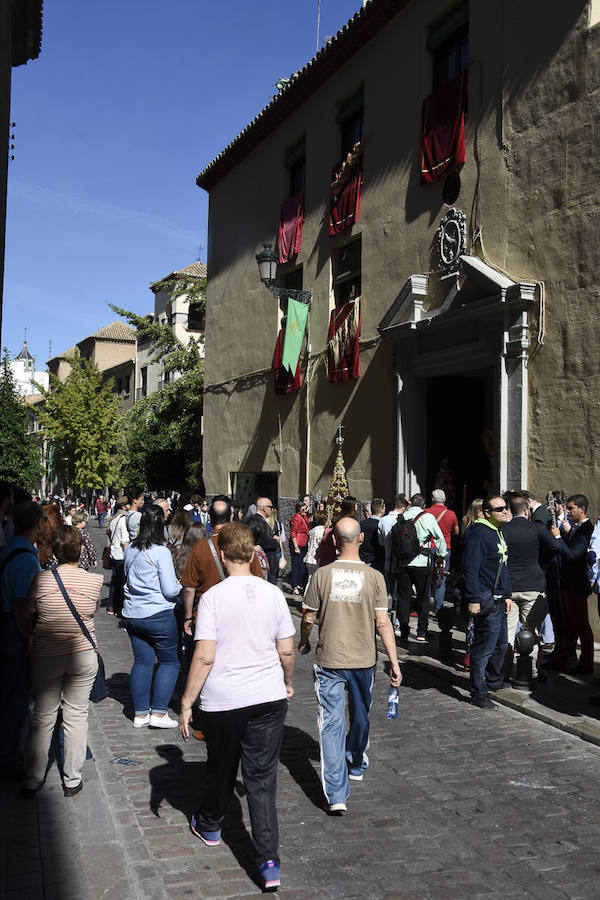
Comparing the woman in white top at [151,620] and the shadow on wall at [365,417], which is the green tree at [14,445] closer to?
the shadow on wall at [365,417]

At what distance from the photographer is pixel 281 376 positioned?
2025 cm

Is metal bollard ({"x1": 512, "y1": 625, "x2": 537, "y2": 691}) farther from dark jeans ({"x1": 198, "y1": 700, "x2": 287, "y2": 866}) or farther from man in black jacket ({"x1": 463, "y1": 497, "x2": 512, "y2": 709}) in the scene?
dark jeans ({"x1": 198, "y1": 700, "x2": 287, "y2": 866})

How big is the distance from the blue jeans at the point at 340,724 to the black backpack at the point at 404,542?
5.35 metres

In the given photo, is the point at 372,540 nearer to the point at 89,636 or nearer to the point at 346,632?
the point at 346,632

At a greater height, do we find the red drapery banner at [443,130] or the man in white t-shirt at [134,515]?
the red drapery banner at [443,130]

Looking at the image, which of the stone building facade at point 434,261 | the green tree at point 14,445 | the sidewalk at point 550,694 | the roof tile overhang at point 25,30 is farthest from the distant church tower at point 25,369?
the sidewalk at point 550,694

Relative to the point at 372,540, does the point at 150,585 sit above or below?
below

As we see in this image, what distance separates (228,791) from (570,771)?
2.86 meters

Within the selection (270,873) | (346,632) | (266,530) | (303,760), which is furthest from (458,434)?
(270,873)

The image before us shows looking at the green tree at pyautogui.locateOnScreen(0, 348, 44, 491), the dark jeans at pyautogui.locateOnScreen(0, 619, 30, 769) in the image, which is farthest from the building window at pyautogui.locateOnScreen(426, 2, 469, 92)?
the green tree at pyautogui.locateOnScreen(0, 348, 44, 491)

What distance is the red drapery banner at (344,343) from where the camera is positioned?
17078 millimetres

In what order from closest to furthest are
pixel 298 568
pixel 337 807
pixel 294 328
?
pixel 337 807, pixel 298 568, pixel 294 328

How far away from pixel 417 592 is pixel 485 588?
3.47m

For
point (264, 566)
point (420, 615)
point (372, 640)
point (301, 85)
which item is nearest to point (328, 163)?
point (301, 85)
